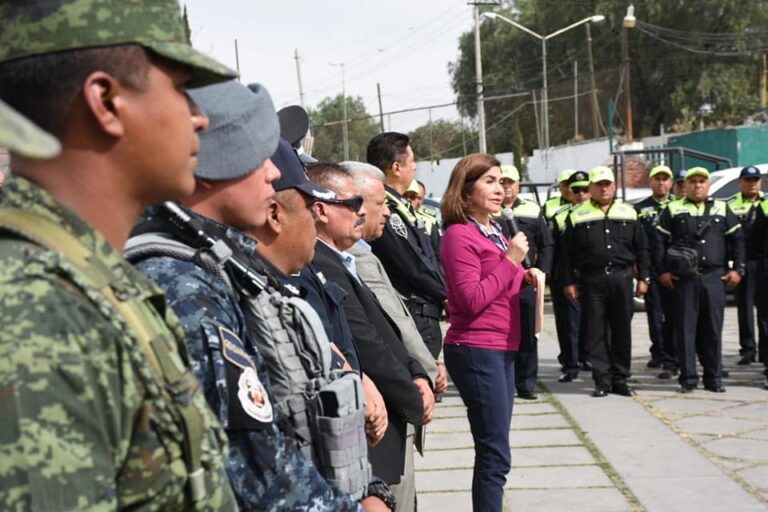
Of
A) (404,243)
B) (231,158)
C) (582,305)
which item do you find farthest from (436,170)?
(231,158)

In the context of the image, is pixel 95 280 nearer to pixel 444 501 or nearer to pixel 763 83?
pixel 444 501

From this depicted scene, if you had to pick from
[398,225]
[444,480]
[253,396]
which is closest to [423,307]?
[398,225]

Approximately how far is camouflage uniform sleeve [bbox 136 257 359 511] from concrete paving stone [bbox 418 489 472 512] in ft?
12.4

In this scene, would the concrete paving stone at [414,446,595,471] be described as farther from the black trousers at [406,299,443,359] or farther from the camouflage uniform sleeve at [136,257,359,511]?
the camouflage uniform sleeve at [136,257,359,511]

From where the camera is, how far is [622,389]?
904 cm

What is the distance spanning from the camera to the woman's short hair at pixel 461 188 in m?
5.00

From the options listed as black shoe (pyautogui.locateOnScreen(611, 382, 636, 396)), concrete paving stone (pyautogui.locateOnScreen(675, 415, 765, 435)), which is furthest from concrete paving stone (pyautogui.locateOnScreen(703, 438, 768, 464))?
black shoe (pyautogui.locateOnScreen(611, 382, 636, 396))

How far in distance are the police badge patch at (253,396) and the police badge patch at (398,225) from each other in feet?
13.8

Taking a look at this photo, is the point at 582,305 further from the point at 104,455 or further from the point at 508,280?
the point at 104,455

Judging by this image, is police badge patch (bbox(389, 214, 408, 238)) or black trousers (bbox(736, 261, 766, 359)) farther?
black trousers (bbox(736, 261, 766, 359))

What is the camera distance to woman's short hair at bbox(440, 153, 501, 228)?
500cm

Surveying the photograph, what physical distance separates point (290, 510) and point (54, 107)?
37.5 inches

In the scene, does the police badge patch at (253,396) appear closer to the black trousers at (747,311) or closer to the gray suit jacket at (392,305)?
the gray suit jacket at (392,305)

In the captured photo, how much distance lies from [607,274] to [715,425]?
190cm
